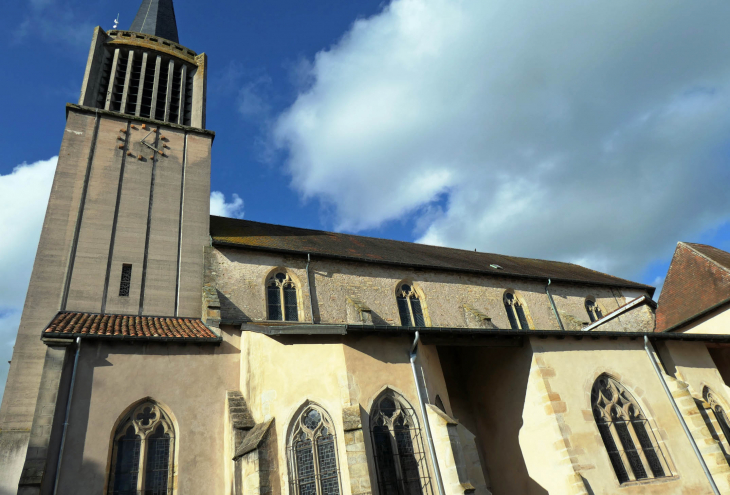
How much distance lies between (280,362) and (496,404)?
6.52m

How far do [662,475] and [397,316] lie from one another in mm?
8401

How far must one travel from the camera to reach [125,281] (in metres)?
13.7

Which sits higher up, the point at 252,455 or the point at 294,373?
the point at 294,373

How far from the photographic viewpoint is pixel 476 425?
13906 millimetres

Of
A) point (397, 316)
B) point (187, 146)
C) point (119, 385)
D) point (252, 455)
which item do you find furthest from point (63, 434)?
point (187, 146)

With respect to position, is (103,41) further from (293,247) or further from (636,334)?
(636,334)

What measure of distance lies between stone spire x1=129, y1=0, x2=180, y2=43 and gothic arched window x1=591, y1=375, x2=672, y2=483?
74.5 feet

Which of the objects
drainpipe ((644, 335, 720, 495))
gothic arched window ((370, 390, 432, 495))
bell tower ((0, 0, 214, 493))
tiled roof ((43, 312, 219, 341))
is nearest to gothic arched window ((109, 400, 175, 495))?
bell tower ((0, 0, 214, 493))

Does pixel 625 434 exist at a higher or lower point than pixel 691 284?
lower

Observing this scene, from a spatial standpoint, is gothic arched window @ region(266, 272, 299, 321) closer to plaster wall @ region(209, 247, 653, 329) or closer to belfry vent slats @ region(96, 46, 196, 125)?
plaster wall @ region(209, 247, 653, 329)

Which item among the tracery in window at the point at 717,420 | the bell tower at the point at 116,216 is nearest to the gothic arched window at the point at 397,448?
the bell tower at the point at 116,216

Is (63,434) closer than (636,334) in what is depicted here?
Yes

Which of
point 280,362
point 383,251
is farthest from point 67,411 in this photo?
point 383,251

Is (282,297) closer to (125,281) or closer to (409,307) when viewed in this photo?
(125,281)
